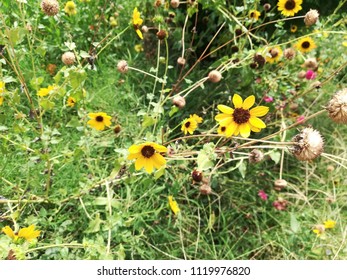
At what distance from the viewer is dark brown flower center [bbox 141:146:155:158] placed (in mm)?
1055

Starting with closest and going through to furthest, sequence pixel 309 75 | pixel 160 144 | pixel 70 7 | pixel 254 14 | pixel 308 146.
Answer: pixel 308 146 → pixel 160 144 → pixel 254 14 → pixel 70 7 → pixel 309 75

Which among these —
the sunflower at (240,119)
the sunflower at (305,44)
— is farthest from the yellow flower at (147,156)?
the sunflower at (305,44)

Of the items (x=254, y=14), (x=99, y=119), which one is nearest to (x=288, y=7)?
(x=254, y=14)

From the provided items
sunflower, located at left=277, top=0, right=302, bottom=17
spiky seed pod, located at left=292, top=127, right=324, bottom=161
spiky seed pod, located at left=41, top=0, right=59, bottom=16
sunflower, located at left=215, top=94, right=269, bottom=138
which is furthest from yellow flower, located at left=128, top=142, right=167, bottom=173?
sunflower, located at left=277, top=0, right=302, bottom=17

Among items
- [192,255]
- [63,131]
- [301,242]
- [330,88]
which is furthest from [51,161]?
[330,88]

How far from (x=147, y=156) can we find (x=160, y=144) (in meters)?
0.16

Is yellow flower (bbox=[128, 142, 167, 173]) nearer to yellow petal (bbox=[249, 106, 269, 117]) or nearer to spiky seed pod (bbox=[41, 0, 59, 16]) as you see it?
yellow petal (bbox=[249, 106, 269, 117])

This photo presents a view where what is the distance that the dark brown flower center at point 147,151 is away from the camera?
1055 mm

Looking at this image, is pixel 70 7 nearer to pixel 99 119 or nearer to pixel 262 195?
pixel 99 119

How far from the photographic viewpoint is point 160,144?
1.22 metres

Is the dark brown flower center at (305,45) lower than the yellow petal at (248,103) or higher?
higher

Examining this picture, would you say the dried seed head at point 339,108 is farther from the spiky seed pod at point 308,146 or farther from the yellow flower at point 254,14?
the yellow flower at point 254,14

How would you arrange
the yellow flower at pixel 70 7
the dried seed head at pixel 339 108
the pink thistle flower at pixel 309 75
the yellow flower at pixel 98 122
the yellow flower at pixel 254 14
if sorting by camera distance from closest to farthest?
the dried seed head at pixel 339 108 < the yellow flower at pixel 98 122 < the yellow flower at pixel 254 14 < the yellow flower at pixel 70 7 < the pink thistle flower at pixel 309 75

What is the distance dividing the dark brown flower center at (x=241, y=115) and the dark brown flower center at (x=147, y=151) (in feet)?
0.75
